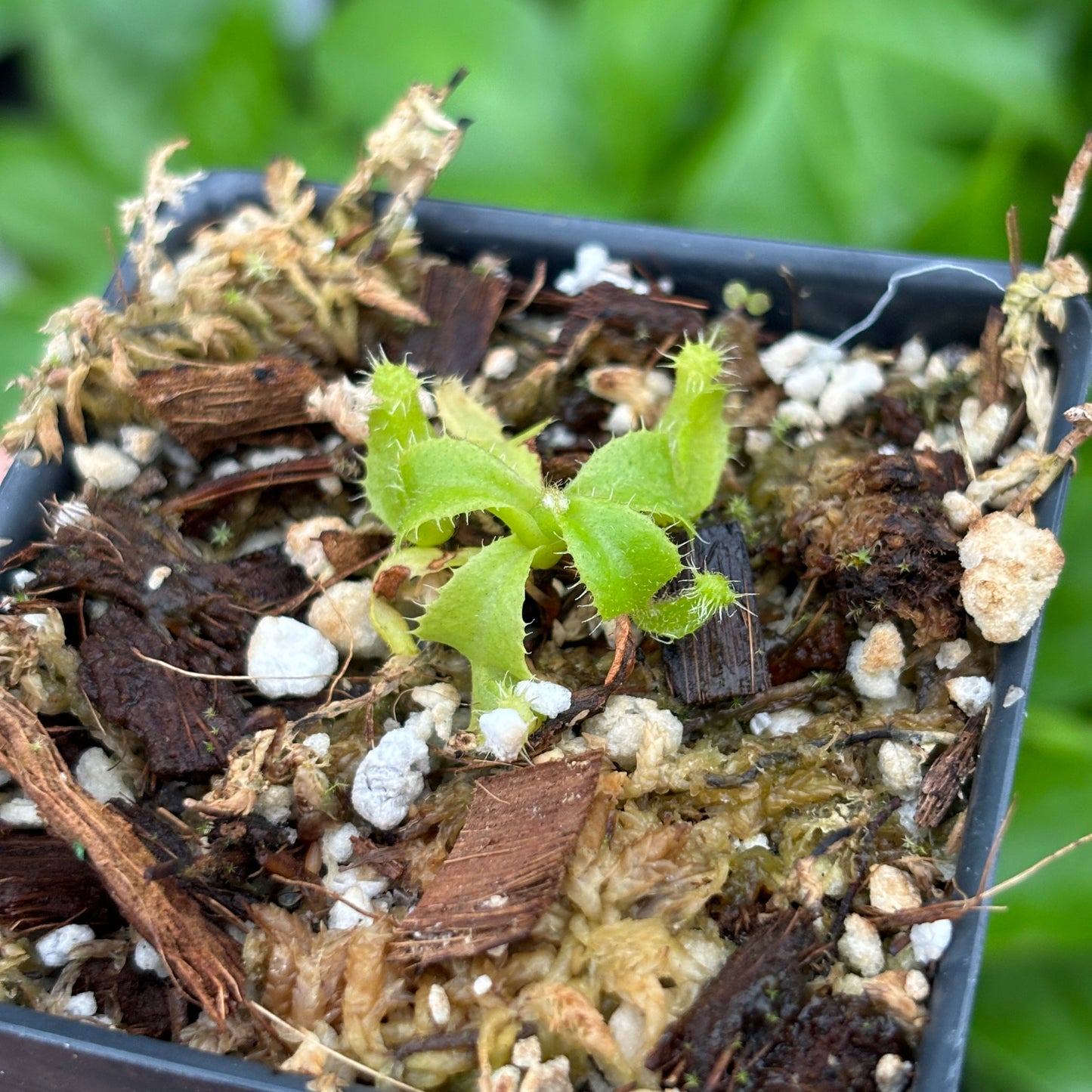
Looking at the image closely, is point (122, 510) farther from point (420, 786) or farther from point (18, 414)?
point (420, 786)

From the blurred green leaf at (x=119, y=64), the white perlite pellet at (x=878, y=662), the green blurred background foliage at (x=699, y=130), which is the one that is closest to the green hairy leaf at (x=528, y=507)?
the white perlite pellet at (x=878, y=662)

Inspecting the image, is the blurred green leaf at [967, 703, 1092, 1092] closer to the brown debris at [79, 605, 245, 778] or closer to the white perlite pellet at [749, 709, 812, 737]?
the white perlite pellet at [749, 709, 812, 737]

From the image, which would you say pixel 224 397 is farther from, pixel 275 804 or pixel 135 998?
pixel 135 998

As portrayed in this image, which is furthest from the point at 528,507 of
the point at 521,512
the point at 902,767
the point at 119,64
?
the point at 119,64

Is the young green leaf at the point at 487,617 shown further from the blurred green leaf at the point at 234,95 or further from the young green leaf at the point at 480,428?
the blurred green leaf at the point at 234,95

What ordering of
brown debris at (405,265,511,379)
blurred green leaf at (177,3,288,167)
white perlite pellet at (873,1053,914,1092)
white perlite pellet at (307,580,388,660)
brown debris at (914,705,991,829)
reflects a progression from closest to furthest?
white perlite pellet at (873,1053,914,1092), brown debris at (914,705,991,829), white perlite pellet at (307,580,388,660), brown debris at (405,265,511,379), blurred green leaf at (177,3,288,167)

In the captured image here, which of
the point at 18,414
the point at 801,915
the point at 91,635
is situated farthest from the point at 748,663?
the point at 18,414

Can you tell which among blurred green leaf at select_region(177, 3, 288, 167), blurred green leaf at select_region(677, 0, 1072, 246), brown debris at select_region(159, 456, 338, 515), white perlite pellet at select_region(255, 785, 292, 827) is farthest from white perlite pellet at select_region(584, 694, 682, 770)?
blurred green leaf at select_region(177, 3, 288, 167)
